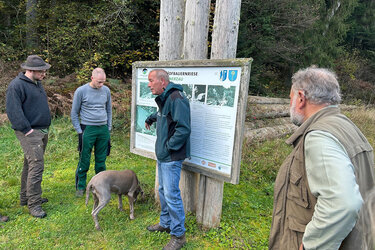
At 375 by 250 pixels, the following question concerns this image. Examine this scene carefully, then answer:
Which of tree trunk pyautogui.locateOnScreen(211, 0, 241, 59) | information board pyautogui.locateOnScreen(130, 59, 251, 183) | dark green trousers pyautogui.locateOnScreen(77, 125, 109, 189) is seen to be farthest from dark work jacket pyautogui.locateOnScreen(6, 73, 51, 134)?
tree trunk pyautogui.locateOnScreen(211, 0, 241, 59)

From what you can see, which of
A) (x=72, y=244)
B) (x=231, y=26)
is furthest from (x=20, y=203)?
(x=231, y=26)

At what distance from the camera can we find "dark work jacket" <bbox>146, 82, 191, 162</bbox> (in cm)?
331

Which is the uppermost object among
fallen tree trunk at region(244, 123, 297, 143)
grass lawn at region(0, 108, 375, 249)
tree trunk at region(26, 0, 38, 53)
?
tree trunk at region(26, 0, 38, 53)

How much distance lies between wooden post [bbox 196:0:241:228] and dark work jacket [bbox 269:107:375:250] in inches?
71.3

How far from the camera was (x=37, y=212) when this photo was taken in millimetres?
4328

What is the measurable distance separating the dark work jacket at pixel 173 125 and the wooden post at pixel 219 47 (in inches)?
28.7

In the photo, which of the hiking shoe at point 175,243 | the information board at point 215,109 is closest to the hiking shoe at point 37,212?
the hiking shoe at point 175,243

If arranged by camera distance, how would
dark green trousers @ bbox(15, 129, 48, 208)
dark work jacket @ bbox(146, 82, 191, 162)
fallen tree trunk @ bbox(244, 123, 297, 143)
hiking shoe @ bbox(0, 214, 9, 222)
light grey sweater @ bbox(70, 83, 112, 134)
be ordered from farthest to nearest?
fallen tree trunk @ bbox(244, 123, 297, 143) < light grey sweater @ bbox(70, 83, 112, 134) < dark green trousers @ bbox(15, 129, 48, 208) < hiking shoe @ bbox(0, 214, 9, 222) < dark work jacket @ bbox(146, 82, 191, 162)

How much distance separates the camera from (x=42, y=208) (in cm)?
457

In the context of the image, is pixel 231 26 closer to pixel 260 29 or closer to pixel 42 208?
pixel 42 208

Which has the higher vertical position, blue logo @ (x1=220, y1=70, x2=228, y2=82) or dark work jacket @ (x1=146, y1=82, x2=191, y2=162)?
blue logo @ (x1=220, y1=70, x2=228, y2=82)

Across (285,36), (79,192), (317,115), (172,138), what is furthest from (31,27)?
(285,36)

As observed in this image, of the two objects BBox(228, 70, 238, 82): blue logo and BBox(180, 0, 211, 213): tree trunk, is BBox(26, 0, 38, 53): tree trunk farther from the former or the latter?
BBox(228, 70, 238, 82): blue logo

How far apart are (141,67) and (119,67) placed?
9.64 metres
